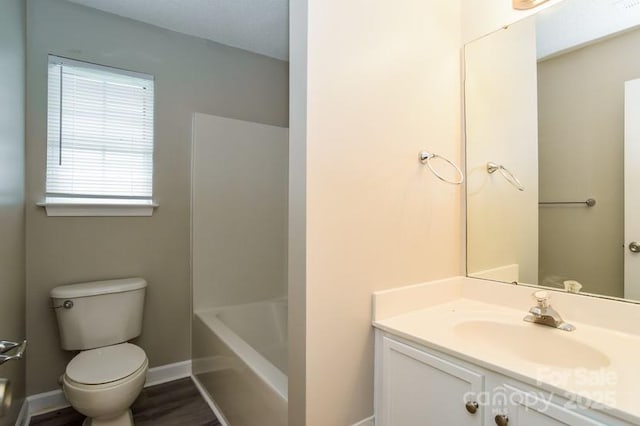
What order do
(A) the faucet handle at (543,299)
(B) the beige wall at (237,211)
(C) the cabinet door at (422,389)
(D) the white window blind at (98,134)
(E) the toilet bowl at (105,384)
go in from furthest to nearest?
(B) the beige wall at (237,211) → (D) the white window blind at (98,134) → (E) the toilet bowl at (105,384) → (A) the faucet handle at (543,299) → (C) the cabinet door at (422,389)

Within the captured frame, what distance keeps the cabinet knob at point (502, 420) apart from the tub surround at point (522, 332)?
12 cm

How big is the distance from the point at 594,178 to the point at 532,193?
210 millimetres

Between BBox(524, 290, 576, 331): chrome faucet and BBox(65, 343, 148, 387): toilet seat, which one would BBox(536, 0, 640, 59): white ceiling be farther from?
BBox(65, 343, 148, 387): toilet seat

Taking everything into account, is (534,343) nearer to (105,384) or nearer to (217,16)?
(105,384)

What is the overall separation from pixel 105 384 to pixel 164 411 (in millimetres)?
564

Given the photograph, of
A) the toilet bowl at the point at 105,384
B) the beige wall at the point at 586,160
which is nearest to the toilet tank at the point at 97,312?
the toilet bowl at the point at 105,384

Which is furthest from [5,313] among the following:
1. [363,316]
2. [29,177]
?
[363,316]

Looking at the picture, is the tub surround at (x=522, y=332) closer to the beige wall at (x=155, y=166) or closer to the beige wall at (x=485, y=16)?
the beige wall at (x=485, y=16)

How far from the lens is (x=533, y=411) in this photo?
0.81 m

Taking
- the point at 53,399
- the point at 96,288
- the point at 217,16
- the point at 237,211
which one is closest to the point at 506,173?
the point at 237,211

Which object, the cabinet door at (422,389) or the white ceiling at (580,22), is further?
the white ceiling at (580,22)

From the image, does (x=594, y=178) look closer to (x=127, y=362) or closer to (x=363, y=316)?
(x=363, y=316)

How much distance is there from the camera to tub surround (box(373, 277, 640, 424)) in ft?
2.60

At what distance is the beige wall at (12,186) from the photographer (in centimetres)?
140
